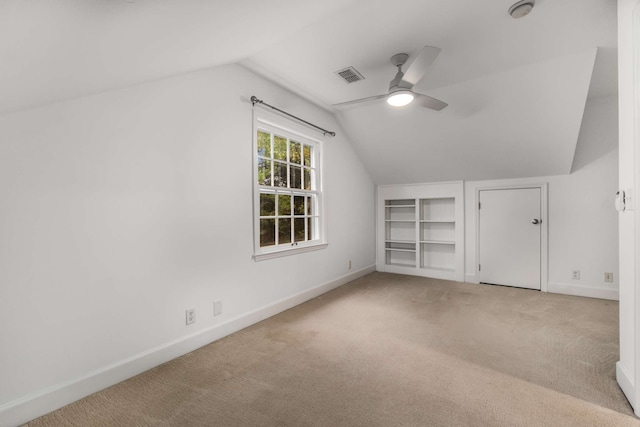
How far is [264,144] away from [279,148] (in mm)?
250

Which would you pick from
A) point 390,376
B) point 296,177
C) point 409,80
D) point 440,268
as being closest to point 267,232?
point 296,177

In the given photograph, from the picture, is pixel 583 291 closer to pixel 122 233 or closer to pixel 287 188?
pixel 287 188

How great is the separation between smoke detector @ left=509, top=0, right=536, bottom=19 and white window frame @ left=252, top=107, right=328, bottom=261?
7.14 ft

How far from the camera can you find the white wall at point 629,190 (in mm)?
1577

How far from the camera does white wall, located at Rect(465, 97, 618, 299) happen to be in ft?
11.7

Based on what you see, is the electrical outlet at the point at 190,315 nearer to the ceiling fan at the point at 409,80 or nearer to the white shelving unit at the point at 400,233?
the ceiling fan at the point at 409,80

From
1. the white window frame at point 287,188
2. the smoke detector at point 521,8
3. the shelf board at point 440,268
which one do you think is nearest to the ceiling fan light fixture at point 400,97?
the smoke detector at point 521,8

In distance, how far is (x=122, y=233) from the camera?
1.94m

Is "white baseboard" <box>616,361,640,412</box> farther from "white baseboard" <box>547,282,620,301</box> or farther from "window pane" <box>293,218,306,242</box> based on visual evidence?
"window pane" <box>293,218,306,242</box>

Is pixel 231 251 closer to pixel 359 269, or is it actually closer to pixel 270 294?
pixel 270 294

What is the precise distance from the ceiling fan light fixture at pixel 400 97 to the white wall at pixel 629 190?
52.6 inches

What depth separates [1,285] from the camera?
1.47 metres

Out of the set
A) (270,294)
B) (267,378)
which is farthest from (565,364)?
(270,294)

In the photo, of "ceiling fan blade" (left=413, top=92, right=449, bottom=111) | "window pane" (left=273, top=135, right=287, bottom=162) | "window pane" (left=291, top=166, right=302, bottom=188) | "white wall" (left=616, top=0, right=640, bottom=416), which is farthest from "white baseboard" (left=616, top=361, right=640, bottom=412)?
"window pane" (left=273, top=135, right=287, bottom=162)
